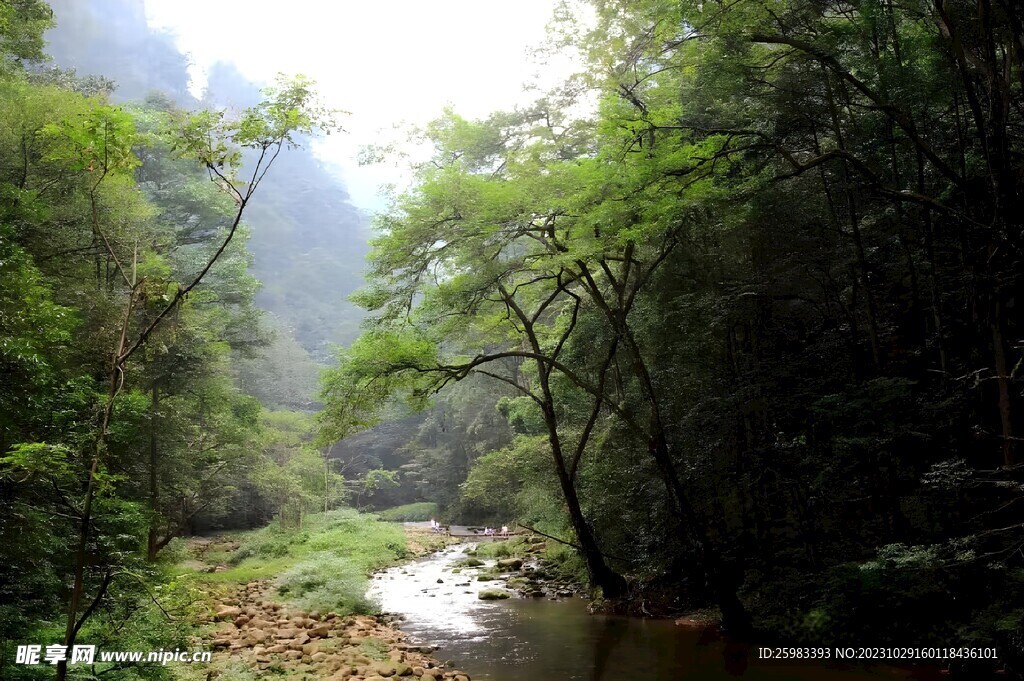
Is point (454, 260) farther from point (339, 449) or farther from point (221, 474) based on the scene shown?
point (339, 449)

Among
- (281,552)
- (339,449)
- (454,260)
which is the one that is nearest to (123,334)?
(454,260)

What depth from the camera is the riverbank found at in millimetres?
6625

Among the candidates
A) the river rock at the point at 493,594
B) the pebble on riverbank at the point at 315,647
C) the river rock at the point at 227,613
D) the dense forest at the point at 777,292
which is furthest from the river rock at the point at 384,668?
the river rock at the point at 493,594

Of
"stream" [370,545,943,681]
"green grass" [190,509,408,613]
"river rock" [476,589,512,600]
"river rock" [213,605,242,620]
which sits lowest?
"stream" [370,545,943,681]

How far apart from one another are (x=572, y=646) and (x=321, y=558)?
737 centimetres

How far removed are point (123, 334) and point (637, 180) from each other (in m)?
5.42

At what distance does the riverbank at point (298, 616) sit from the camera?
662 centimetres

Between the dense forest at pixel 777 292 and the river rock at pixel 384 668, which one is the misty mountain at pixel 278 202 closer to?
the dense forest at pixel 777 292

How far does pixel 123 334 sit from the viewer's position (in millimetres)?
3621

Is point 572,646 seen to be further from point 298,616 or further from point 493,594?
point 298,616

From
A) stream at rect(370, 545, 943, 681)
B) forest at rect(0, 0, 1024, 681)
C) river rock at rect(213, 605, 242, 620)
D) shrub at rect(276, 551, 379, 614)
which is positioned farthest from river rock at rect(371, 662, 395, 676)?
shrub at rect(276, 551, 379, 614)

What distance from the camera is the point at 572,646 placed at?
8.03 m

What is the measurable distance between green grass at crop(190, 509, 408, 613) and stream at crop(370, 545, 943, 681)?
1.09m

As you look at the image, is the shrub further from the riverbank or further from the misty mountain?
the misty mountain
